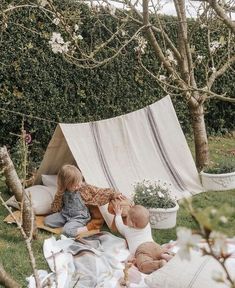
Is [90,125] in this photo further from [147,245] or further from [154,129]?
[147,245]

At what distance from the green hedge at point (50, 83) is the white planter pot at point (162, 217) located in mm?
2011

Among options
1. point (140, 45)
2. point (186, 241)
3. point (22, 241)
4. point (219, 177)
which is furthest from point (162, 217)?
point (186, 241)

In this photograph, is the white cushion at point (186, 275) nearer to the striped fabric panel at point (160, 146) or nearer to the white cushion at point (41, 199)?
the white cushion at point (41, 199)

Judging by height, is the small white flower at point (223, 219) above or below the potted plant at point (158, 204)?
above

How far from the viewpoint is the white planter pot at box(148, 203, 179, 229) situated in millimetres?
4430

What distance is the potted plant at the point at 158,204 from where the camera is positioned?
445 cm

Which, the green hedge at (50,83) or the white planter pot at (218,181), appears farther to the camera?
the green hedge at (50,83)

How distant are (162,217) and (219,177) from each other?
132 cm

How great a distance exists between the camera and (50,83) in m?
6.39

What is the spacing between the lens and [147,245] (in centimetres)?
358

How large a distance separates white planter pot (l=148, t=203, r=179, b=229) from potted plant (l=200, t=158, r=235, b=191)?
1.22m

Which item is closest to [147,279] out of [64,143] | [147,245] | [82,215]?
[147,245]

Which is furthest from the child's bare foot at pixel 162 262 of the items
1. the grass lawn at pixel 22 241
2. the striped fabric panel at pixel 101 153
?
the striped fabric panel at pixel 101 153

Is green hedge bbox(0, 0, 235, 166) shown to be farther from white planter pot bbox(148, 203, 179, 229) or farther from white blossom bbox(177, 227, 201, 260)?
white blossom bbox(177, 227, 201, 260)
